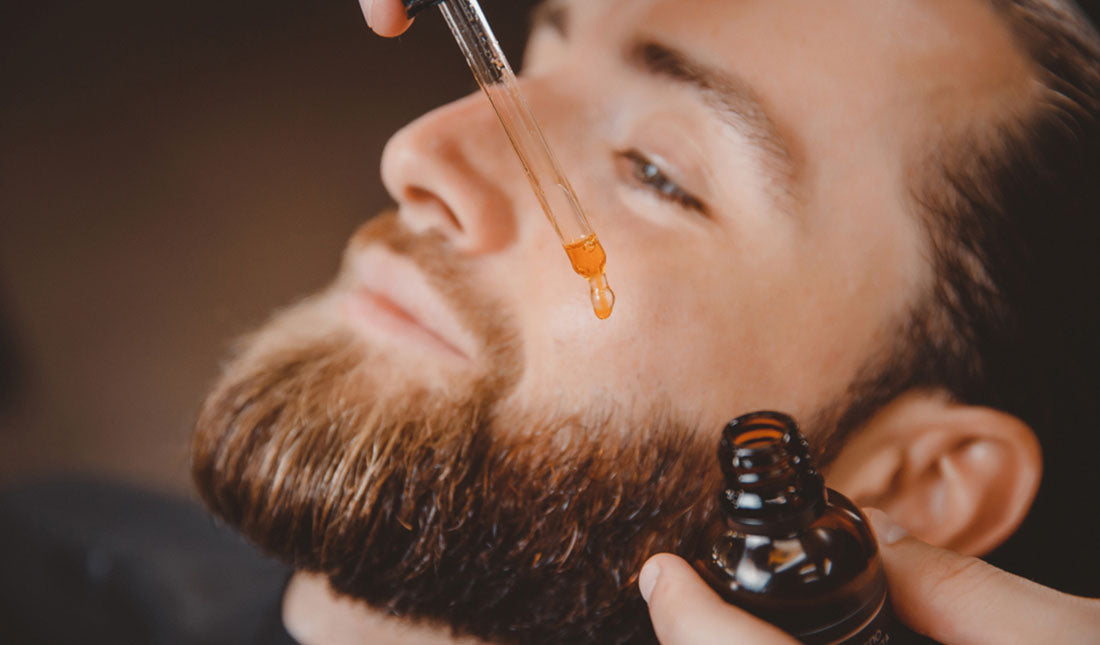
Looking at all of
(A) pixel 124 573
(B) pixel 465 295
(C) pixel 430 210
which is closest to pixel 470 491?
(B) pixel 465 295

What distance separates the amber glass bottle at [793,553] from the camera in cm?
47

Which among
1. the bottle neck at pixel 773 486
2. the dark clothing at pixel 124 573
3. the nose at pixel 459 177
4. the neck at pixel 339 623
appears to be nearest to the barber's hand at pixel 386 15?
the nose at pixel 459 177

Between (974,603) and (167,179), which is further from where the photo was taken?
(167,179)

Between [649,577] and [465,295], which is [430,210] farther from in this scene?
[649,577]

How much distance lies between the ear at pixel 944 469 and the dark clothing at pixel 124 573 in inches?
29.5

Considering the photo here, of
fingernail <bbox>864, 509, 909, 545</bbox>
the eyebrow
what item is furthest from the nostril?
fingernail <bbox>864, 509, 909, 545</bbox>

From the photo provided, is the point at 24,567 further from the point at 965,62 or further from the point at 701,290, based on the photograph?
the point at 965,62

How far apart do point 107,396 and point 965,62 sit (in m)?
1.09

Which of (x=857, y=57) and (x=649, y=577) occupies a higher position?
(x=857, y=57)

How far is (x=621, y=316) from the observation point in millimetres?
690

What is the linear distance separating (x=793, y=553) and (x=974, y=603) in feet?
0.70

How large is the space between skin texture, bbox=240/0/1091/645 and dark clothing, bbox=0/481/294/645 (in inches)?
22.7

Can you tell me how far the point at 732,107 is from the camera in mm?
675

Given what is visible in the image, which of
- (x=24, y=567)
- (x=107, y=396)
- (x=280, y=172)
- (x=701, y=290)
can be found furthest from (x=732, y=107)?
(x=24, y=567)
